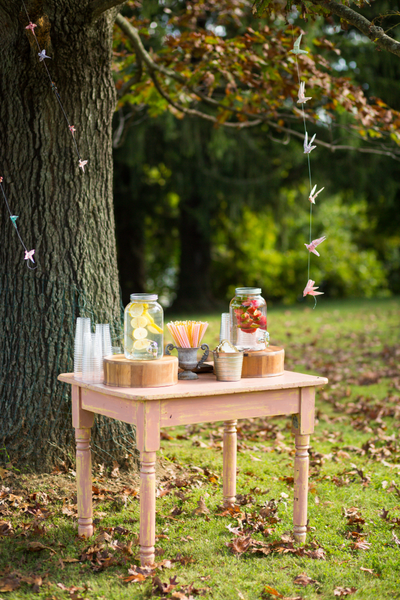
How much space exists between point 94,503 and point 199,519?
0.68 m

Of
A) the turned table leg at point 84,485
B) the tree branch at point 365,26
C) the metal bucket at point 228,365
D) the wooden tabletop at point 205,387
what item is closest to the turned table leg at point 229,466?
the wooden tabletop at point 205,387

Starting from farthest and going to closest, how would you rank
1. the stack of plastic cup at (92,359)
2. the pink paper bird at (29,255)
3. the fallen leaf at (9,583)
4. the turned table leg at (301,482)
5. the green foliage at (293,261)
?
the green foliage at (293,261), the pink paper bird at (29,255), the turned table leg at (301,482), the stack of plastic cup at (92,359), the fallen leaf at (9,583)

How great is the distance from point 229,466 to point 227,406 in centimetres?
97

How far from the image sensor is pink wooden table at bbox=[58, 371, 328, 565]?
3064mm

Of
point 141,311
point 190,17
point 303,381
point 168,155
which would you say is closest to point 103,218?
point 141,311

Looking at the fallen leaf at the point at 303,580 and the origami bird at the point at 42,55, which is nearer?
the fallen leaf at the point at 303,580

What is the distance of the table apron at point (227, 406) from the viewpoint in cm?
313

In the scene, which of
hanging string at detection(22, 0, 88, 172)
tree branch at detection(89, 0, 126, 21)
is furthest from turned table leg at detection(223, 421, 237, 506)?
tree branch at detection(89, 0, 126, 21)

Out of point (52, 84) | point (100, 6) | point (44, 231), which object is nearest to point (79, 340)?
point (44, 231)

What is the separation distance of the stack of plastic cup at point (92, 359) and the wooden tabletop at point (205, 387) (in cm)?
7

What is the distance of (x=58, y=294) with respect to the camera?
4.25 m

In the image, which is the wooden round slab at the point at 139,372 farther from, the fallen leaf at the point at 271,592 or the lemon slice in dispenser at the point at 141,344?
the fallen leaf at the point at 271,592

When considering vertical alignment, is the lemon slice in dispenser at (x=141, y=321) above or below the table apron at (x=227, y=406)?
above

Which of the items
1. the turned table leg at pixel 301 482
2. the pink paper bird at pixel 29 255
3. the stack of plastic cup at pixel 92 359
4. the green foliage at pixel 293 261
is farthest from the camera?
the green foliage at pixel 293 261
